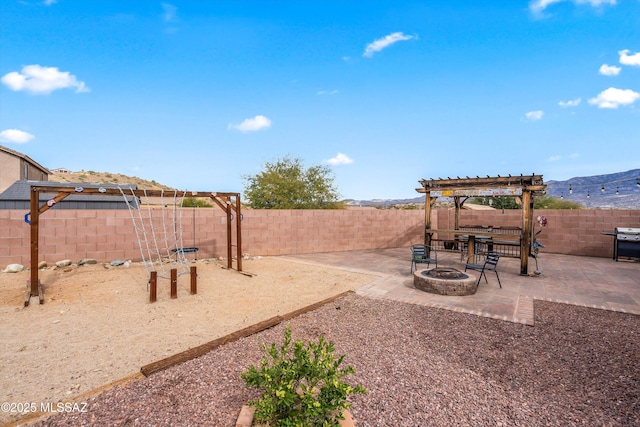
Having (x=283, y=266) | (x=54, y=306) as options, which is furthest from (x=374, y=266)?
(x=54, y=306)

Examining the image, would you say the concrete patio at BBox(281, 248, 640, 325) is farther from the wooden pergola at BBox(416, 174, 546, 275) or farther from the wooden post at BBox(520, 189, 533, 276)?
the wooden pergola at BBox(416, 174, 546, 275)

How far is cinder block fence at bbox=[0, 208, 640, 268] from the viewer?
828 centimetres

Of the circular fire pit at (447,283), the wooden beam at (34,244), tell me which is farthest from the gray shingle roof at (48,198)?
the circular fire pit at (447,283)

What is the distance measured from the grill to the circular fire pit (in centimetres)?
750

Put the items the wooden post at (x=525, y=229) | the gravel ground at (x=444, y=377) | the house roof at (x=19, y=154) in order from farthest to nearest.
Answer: the house roof at (x=19, y=154)
the wooden post at (x=525, y=229)
the gravel ground at (x=444, y=377)

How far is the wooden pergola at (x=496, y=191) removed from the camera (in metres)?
8.01

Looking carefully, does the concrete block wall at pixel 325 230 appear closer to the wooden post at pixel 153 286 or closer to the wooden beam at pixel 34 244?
the wooden post at pixel 153 286

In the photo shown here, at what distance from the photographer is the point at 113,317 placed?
5012 mm

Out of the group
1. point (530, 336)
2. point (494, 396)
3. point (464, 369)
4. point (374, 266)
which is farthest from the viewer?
point (374, 266)

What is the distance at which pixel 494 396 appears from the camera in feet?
9.41

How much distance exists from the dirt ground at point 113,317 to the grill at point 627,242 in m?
8.89

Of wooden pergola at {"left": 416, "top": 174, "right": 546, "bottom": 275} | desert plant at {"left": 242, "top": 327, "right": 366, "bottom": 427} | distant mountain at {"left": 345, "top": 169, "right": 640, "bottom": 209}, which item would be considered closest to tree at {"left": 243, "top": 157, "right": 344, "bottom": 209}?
distant mountain at {"left": 345, "top": 169, "right": 640, "bottom": 209}

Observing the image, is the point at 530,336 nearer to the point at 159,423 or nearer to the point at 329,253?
the point at 159,423

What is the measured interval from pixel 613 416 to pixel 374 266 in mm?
6812
